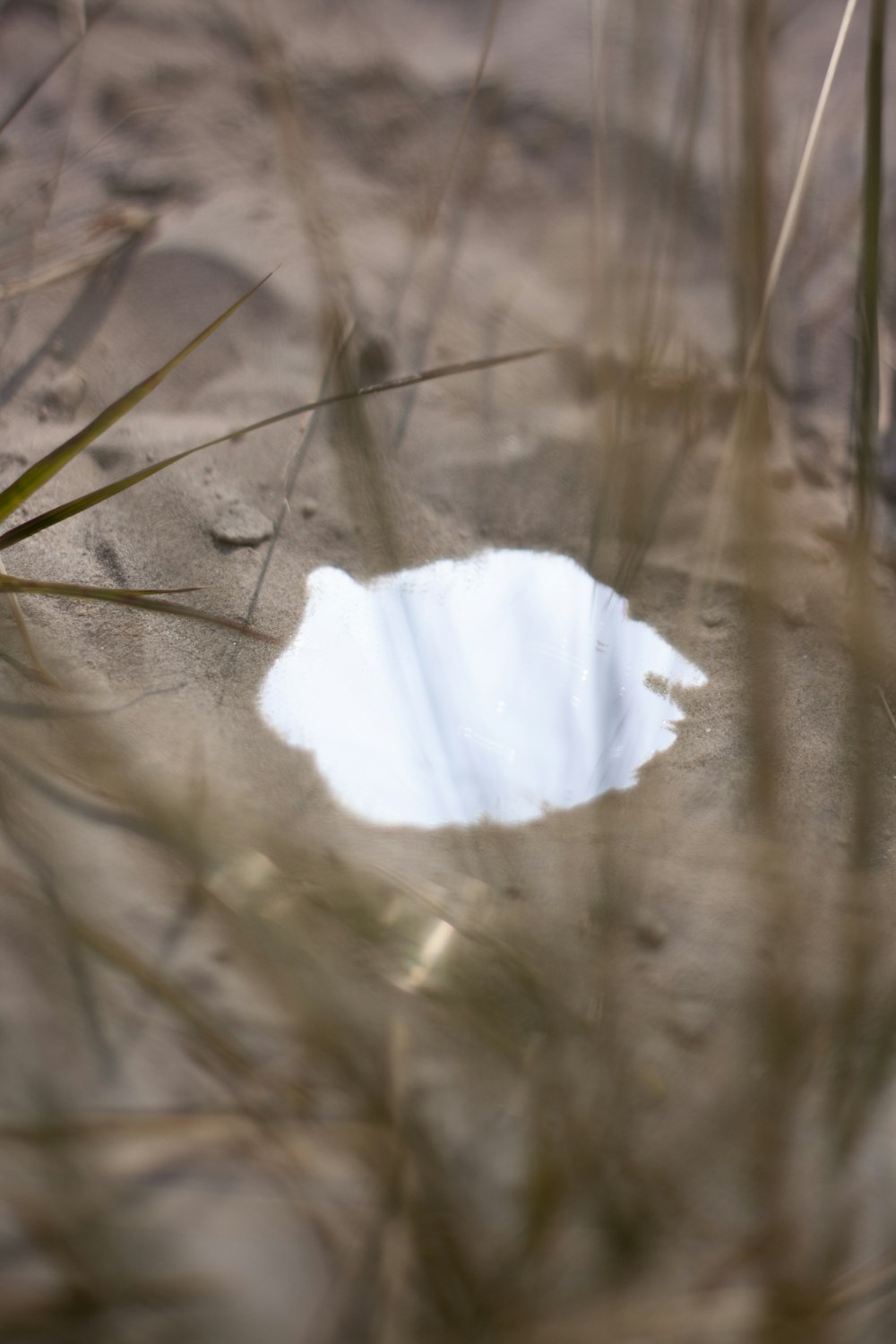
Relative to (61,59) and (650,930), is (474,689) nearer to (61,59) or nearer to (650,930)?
(650,930)

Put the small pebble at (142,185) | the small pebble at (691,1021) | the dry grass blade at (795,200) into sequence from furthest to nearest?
the small pebble at (142,185) < the dry grass blade at (795,200) < the small pebble at (691,1021)

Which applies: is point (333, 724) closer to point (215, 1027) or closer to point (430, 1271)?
point (215, 1027)

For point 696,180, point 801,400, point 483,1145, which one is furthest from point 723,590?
point 483,1145

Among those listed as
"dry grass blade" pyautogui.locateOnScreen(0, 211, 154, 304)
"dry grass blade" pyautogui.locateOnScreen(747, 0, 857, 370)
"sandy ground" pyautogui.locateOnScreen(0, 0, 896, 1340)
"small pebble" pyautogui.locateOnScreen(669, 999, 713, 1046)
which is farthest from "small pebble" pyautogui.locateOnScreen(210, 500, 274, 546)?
"small pebble" pyautogui.locateOnScreen(669, 999, 713, 1046)

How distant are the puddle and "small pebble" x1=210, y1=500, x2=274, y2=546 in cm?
A: 10

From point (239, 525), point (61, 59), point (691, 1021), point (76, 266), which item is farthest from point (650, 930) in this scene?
point (61, 59)

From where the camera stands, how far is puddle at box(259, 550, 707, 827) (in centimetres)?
96

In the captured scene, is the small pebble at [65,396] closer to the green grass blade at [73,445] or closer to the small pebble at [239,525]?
the small pebble at [239,525]

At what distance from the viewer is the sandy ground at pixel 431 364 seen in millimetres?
906

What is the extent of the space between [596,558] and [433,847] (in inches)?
18.2

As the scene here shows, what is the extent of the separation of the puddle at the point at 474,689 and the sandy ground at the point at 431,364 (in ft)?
0.10

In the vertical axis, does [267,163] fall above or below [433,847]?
above

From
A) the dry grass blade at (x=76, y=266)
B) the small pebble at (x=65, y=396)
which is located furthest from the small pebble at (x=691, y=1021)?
the dry grass blade at (x=76, y=266)

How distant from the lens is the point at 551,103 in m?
1.31
